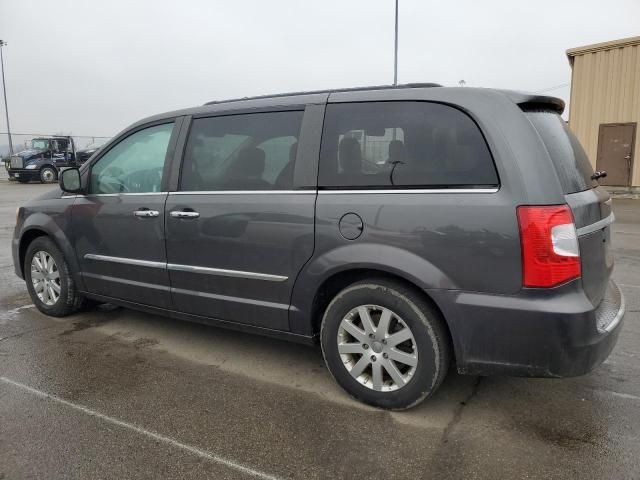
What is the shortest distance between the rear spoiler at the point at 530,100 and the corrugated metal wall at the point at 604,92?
49.2 ft

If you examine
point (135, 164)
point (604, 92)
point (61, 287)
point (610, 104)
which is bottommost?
point (61, 287)

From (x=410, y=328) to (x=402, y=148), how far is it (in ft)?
3.14

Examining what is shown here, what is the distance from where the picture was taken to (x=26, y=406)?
9.95 ft

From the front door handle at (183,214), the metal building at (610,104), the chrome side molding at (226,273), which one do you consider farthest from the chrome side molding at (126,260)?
the metal building at (610,104)

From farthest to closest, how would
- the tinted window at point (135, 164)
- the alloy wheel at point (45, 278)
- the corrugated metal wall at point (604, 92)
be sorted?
1. the corrugated metal wall at point (604, 92)
2. the alloy wheel at point (45, 278)
3. the tinted window at point (135, 164)

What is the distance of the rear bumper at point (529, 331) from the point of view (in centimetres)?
244

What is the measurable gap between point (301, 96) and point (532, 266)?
172 cm

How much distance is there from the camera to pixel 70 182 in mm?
4199

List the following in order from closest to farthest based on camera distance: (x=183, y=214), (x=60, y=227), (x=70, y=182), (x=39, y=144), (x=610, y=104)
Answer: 1. (x=183, y=214)
2. (x=70, y=182)
3. (x=60, y=227)
4. (x=610, y=104)
5. (x=39, y=144)

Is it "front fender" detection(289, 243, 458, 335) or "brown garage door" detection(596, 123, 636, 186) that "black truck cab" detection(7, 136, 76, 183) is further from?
"front fender" detection(289, 243, 458, 335)

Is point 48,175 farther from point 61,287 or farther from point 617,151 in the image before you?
point 617,151

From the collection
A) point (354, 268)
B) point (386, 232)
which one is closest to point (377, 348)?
point (354, 268)

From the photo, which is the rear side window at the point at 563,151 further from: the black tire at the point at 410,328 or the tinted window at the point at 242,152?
the tinted window at the point at 242,152

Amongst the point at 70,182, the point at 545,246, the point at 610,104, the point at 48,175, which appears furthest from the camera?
the point at 48,175
